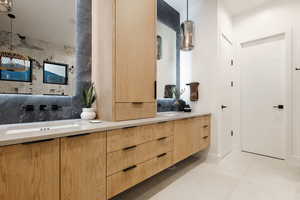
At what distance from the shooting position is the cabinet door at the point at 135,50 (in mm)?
1732

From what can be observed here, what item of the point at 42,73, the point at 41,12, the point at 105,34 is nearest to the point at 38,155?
the point at 42,73

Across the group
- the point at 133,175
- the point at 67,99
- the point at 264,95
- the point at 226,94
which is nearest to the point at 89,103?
the point at 67,99

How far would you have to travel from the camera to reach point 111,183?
1387 mm

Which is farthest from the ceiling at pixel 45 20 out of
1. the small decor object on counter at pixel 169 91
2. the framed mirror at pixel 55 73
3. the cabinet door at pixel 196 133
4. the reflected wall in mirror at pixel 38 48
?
the cabinet door at pixel 196 133

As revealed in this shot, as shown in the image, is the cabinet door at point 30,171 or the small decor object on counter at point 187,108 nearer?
the cabinet door at point 30,171

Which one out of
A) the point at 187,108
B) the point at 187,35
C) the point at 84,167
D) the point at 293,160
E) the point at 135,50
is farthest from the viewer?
the point at 187,108

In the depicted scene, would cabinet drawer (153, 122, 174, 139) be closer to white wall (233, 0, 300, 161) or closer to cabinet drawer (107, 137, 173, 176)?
cabinet drawer (107, 137, 173, 176)

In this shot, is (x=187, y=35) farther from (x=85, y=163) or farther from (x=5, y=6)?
(x=85, y=163)

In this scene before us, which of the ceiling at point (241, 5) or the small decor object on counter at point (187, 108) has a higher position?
the ceiling at point (241, 5)

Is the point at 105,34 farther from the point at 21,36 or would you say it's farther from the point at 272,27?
the point at 272,27

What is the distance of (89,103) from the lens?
5.95 ft

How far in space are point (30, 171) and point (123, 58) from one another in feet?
4.06

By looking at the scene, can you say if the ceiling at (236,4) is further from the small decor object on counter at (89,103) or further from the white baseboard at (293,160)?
the white baseboard at (293,160)

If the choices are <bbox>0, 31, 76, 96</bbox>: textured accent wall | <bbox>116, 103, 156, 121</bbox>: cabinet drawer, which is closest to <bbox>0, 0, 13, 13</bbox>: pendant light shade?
<bbox>0, 31, 76, 96</bbox>: textured accent wall
